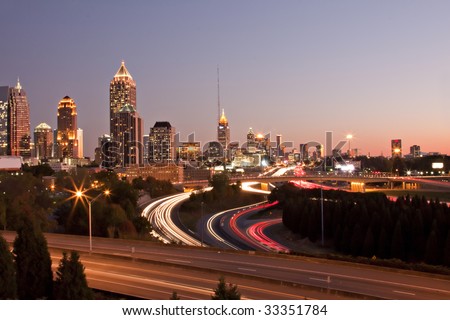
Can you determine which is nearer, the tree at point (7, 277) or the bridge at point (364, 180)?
the tree at point (7, 277)

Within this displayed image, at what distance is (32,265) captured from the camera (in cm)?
1600

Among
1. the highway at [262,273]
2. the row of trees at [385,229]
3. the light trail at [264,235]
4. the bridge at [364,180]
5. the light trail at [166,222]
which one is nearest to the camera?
the highway at [262,273]


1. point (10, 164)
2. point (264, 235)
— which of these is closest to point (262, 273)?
point (264, 235)

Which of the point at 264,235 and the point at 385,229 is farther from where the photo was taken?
the point at 264,235

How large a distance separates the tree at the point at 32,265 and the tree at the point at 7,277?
77 cm

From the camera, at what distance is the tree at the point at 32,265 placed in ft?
51.4

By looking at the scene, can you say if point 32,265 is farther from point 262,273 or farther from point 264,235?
point 264,235

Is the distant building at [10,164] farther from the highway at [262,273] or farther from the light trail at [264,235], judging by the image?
the highway at [262,273]

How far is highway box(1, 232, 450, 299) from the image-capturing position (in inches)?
664

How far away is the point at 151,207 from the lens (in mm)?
67250

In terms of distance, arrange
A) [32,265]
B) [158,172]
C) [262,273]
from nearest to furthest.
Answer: [32,265]
[262,273]
[158,172]

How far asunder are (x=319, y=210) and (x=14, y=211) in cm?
2601

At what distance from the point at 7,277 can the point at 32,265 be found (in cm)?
129

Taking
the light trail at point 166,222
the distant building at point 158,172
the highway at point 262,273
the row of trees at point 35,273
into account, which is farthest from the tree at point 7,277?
the distant building at point 158,172
